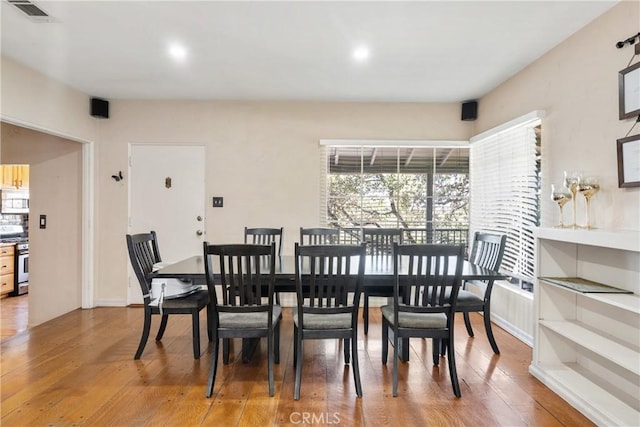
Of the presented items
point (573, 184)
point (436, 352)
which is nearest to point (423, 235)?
point (436, 352)

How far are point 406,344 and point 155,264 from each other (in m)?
2.21

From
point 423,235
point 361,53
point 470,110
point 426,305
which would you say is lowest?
point 426,305

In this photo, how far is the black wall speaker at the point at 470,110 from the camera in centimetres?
404

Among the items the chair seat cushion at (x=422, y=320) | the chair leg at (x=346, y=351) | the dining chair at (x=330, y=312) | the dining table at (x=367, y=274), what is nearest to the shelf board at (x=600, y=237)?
the dining table at (x=367, y=274)

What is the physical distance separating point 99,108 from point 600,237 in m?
4.88

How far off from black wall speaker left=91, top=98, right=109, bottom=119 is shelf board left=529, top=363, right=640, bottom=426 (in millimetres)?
4985

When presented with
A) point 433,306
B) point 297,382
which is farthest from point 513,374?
point 297,382

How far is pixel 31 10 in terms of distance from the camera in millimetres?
2248

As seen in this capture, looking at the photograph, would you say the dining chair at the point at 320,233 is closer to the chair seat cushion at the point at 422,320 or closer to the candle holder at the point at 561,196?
the chair seat cushion at the point at 422,320

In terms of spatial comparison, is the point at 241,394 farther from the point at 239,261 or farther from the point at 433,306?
the point at 433,306

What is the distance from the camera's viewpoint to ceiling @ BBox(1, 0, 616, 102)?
7.31 ft

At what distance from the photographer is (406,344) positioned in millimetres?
2660

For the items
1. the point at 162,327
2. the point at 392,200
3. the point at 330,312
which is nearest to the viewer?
the point at 330,312

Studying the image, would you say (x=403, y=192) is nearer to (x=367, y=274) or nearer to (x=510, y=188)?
(x=510, y=188)
